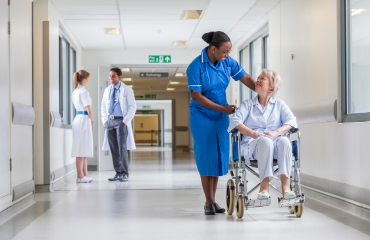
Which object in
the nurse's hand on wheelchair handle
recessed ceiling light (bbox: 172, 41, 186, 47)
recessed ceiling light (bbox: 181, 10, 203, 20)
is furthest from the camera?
recessed ceiling light (bbox: 172, 41, 186, 47)

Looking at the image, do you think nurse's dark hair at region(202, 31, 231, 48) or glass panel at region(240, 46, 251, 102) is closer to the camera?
nurse's dark hair at region(202, 31, 231, 48)

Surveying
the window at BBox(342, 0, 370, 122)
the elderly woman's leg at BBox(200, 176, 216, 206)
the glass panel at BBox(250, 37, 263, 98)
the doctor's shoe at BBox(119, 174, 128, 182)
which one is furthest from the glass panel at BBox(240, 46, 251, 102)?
the elderly woman's leg at BBox(200, 176, 216, 206)

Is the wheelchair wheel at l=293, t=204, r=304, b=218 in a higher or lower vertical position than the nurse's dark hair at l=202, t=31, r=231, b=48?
lower

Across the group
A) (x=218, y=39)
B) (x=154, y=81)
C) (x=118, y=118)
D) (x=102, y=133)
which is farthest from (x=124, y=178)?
(x=154, y=81)

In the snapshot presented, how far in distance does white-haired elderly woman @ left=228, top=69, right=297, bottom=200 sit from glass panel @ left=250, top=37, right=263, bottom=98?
12.5ft

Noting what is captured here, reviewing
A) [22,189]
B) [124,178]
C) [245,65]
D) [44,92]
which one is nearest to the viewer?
[22,189]

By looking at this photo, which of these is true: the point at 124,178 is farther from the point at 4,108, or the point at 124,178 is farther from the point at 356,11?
the point at 356,11

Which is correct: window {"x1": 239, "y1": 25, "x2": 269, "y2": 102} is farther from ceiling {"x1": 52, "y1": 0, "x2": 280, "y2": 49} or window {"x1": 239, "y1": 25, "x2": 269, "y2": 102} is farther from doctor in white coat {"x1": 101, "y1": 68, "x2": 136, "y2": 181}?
doctor in white coat {"x1": 101, "y1": 68, "x2": 136, "y2": 181}

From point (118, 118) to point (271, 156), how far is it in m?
3.71

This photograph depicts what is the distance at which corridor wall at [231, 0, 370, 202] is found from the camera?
3.62 metres

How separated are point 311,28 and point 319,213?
2.07 m

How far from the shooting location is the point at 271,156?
3064mm

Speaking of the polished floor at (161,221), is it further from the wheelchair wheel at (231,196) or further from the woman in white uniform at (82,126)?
the woman in white uniform at (82,126)

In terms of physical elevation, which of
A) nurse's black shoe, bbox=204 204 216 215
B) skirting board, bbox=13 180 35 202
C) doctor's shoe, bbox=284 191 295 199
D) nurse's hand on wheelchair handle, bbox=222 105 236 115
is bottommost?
nurse's black shoe, bbox=204 204 216 215
